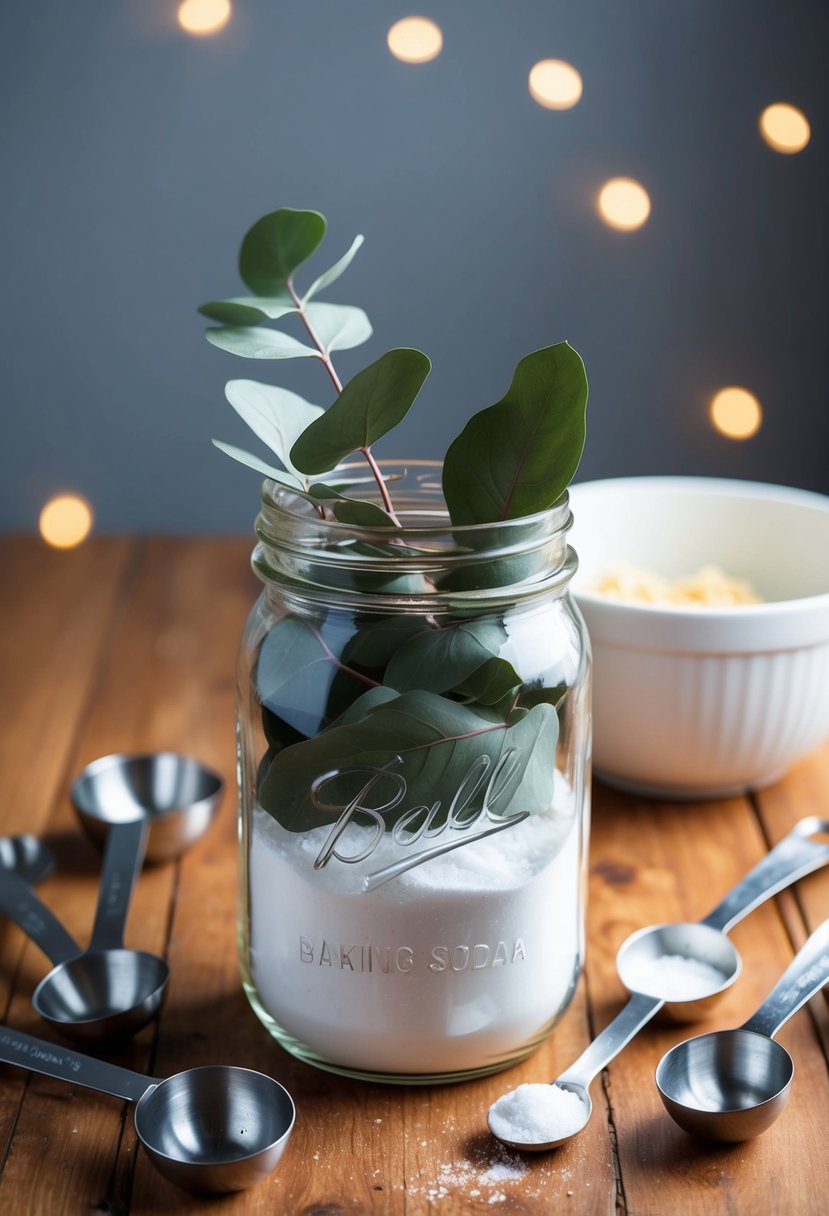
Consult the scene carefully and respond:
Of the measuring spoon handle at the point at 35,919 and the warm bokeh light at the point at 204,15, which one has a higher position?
the warm bokeh light at the point at 204,15

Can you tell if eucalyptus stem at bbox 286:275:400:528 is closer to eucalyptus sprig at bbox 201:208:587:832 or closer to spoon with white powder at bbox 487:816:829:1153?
eucalyptus sprig at bbox 201:208:587:832

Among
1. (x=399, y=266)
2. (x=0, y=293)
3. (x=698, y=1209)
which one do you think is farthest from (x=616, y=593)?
(x=0, y=293)

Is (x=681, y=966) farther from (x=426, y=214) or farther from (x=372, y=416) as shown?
(x=426, y=214)

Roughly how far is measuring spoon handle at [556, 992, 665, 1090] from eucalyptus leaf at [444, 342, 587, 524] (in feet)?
0.73

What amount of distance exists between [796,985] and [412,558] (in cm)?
26

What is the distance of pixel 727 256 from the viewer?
131 centimetres

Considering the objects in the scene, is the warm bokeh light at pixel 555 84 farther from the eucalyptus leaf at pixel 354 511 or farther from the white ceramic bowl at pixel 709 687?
the eucalyptus leaf at pixel 354 511

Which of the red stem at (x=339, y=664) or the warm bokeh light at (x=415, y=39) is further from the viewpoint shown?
the warm bokeh light at (x=415, y=39)

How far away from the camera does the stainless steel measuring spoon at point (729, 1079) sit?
1.57 ft

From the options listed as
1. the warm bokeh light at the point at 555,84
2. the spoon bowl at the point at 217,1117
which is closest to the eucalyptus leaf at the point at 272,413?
the spoon bowl at the point at 217,1117

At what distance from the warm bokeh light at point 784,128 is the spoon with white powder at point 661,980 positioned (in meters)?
0.81

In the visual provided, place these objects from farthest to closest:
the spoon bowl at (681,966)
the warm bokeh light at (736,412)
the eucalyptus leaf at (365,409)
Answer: the warm bokeh light at (736,412) < the spoon bowl at (681,966) < the eucalyptus leaf at (365,409)

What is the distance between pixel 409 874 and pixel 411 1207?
117 millimetres

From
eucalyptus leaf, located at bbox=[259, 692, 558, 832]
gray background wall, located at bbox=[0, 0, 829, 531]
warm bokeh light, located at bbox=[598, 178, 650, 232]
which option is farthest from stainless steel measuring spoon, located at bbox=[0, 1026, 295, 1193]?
warm bokeh light, located at bbox=[598, 178, 650, 232]
